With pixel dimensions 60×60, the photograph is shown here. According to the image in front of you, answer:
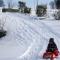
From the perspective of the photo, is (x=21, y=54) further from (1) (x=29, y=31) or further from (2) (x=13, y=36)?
(1) (x=29, y=31)

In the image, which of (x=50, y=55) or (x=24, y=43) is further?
(x=24, y=43)

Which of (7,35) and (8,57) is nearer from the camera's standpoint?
(8,57)

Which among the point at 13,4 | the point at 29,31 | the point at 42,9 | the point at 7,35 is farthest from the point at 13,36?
the point at 13,4

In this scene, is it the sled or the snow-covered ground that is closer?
the sled

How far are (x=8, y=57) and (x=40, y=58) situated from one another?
158 cm

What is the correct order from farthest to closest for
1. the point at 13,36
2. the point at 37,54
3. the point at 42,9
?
the point at 42,9
the point at 13,36
the point at 37,54

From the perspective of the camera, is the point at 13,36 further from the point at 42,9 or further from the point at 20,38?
the point at 42,9

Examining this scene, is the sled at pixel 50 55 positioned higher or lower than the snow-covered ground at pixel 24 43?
higher

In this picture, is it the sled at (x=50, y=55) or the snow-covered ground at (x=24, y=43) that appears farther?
the snow-covered ground at (x=24, y=43)

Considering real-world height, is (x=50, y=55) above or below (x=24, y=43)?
above

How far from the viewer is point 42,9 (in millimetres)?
43062

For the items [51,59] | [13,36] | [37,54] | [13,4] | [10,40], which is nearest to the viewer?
[51,59]

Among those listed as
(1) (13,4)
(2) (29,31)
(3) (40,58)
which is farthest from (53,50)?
(1) (13,4)

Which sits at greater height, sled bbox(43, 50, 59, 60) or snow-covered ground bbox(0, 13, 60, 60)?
sled bbox(43, 50, 59, 60)
